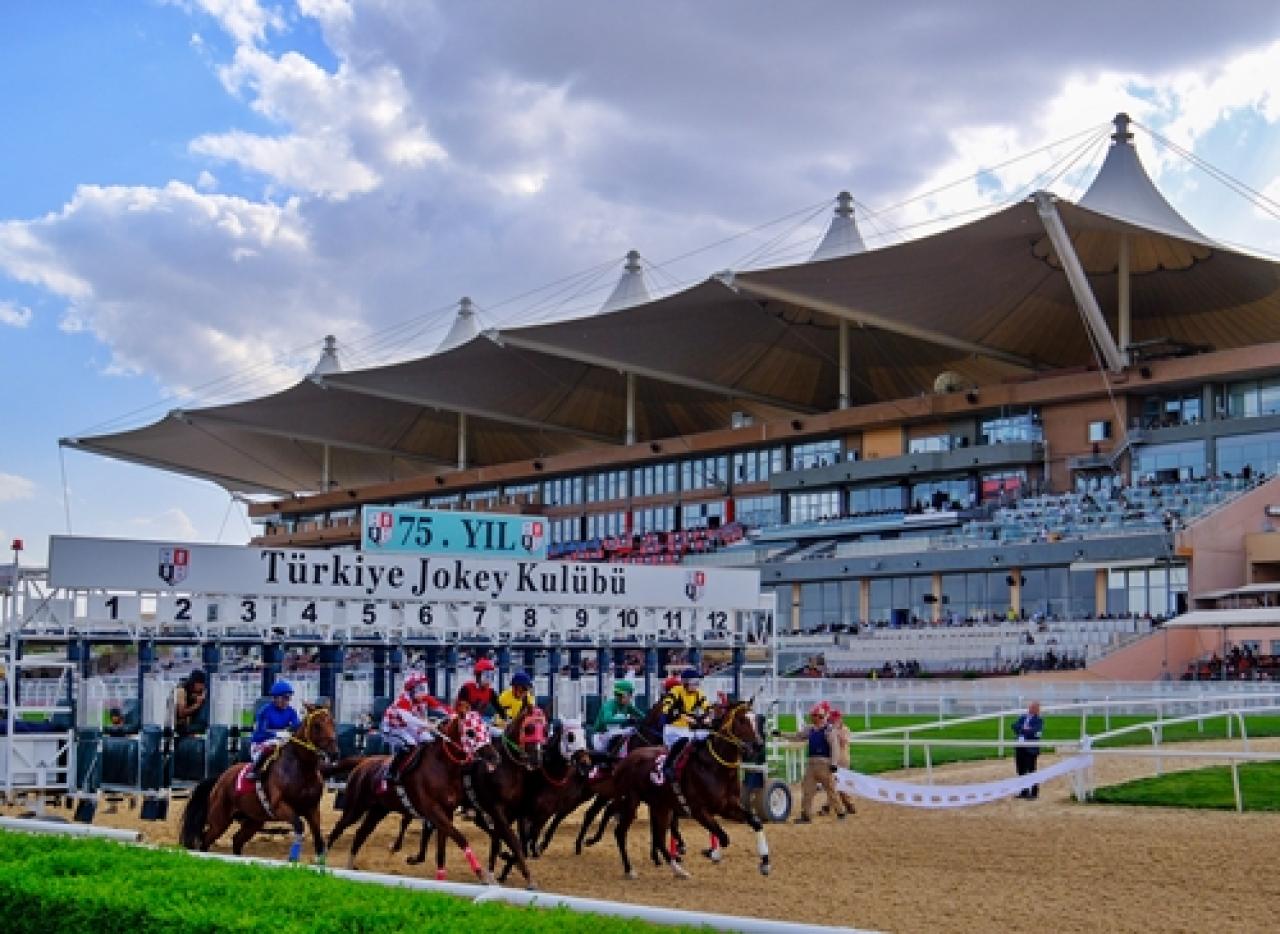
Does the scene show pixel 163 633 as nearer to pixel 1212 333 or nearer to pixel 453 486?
A: pixel 1212 333

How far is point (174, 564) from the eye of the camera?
74.9 ft

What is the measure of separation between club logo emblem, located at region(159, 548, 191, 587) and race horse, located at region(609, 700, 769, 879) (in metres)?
10.6

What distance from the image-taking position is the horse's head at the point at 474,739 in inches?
539

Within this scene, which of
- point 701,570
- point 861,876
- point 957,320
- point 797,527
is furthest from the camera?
point 797,527

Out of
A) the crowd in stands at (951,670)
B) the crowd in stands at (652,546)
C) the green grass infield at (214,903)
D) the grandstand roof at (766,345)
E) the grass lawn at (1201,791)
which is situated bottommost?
the grass lawn at (1201,791)

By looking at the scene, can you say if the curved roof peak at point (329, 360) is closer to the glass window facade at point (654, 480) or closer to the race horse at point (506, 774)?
the glass window facade at point (654, 480)

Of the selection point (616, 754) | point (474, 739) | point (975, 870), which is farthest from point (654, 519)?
point (474, 739)

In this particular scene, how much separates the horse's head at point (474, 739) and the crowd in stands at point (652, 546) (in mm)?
57734

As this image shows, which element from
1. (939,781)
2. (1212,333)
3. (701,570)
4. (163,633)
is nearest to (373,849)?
(163,633)

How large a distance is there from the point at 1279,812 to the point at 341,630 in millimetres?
15246

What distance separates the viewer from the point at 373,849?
16328 mm

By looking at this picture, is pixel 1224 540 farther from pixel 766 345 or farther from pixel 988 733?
pixel 766 345

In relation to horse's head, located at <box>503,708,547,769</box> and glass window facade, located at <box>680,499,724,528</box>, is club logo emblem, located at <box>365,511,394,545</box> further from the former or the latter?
glass window facade, located at <box>680,499,724,528</box>

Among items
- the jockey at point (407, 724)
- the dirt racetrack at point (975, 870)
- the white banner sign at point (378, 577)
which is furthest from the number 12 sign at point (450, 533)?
the jockey at point (407, 724)
